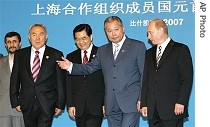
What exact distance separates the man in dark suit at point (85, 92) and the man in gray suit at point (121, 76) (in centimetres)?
21

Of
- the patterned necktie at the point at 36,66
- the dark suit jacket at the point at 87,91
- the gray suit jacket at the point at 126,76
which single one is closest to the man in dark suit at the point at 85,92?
the dark suit jacket at the point at 87,91

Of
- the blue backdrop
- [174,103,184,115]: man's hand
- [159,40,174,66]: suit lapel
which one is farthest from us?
the blue backdrop

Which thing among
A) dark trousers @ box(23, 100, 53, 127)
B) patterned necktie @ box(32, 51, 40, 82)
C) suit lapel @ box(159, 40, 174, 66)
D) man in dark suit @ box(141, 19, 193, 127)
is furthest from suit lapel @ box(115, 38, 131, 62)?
dark trousers @ box(23, 100, 53, 127)

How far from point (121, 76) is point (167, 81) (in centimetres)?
55

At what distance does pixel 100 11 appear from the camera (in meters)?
6.42

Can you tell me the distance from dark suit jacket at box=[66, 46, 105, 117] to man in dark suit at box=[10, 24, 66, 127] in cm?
9

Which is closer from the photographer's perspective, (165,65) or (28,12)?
(165,65)

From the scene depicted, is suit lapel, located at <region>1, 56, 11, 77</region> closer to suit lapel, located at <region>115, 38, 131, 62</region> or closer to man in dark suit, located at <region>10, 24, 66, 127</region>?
man in dark suit, located at <region>10, 24, 66, 127</region>

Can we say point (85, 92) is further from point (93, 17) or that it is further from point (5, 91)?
point (93, 17)

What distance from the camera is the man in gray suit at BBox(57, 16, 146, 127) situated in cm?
495

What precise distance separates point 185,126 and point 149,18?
4.76 feet

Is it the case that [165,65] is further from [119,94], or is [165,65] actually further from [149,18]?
[149,18]
